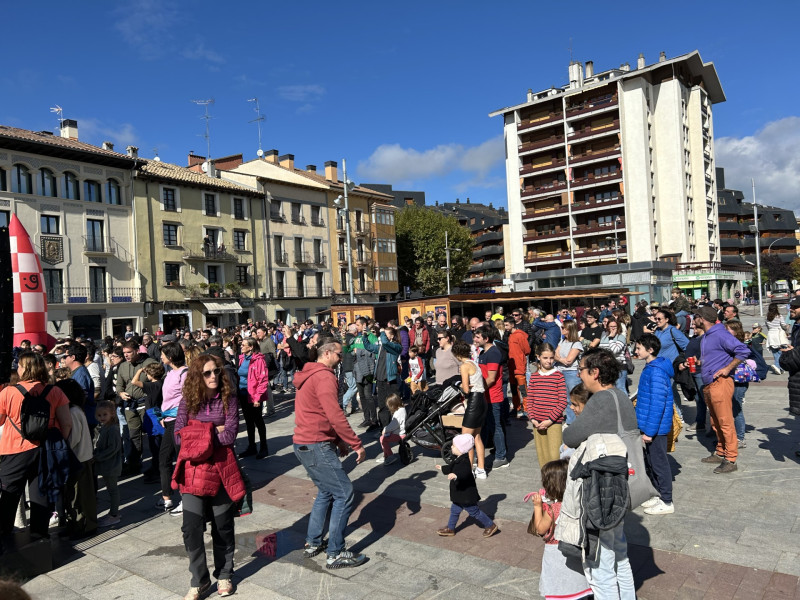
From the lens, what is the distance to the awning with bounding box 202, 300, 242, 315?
3962 cm

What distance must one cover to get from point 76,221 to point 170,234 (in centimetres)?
603

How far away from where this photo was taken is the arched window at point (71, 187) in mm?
33375

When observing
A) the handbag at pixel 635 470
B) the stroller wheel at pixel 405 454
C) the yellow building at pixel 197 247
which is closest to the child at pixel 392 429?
the stroller wheel at pixel 405 454

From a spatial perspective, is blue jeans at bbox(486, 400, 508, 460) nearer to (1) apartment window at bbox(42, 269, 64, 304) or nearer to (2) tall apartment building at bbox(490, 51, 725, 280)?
(1) apartment window at bbox(42, 269, 64, 304)

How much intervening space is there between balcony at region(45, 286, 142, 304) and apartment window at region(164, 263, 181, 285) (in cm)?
232

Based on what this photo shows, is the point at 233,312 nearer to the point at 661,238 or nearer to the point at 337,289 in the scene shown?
the point at 337,289

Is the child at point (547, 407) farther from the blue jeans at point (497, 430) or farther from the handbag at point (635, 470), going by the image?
the handbag at point (635, 470)

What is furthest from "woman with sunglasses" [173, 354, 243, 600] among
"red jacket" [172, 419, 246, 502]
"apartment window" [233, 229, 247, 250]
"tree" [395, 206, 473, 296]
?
"tree" [395, 206, 473, 296]

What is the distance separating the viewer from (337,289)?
50.8 metres

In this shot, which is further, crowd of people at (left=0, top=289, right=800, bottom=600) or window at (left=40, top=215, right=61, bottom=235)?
window at (left=40, top=215, right=61, bottom=235)

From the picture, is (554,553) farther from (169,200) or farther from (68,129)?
(68,129)

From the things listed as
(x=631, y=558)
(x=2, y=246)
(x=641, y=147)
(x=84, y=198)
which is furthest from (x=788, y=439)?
(x=641, y=147)

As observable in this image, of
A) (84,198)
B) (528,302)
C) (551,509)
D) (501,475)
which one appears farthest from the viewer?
(528,302)

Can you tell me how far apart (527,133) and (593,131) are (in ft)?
23.2
